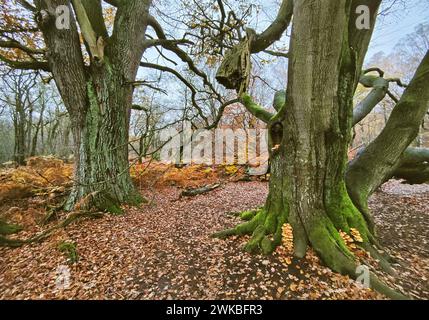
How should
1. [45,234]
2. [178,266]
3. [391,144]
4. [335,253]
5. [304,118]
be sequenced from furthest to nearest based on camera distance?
[45,234] → [391,144] → [178,266] → [304,118] → [335,253]

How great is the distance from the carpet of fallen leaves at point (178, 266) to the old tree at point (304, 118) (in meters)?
0.28

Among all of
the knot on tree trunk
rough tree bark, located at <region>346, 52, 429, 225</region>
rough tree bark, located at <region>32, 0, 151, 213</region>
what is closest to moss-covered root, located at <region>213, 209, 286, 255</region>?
rough tree bark, located at <region>346, 52, 429, 225</region>

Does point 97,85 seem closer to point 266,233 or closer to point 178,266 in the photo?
point 178,266

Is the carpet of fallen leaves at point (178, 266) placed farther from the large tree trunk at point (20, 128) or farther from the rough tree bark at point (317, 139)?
the large tree trunk at point (20, 128)

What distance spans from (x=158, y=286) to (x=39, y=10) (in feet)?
19.4

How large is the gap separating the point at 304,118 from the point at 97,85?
15.8 feet

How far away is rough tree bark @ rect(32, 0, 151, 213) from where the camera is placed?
4.91m

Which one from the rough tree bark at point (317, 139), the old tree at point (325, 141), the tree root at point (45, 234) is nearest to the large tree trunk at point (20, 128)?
the tree root at point (45, 234)

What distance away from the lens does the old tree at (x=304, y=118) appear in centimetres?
296

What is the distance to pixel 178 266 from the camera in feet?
10.5

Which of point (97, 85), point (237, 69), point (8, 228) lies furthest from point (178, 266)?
point (97, 85)

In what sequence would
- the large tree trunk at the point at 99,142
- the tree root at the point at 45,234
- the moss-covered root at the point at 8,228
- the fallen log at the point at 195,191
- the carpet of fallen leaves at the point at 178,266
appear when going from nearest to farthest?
the carpet of fallen leaves at the point at 178,266 → the tree root at the point at 45,234 → the moss-covered root at the point at 8,228 → the large tree trunk at the point at 99,142 → the fallen log at the point at 195,191

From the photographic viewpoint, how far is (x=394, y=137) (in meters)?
3.73
